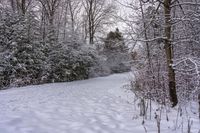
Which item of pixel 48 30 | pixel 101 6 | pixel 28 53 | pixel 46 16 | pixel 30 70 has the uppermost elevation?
pixel 101 6

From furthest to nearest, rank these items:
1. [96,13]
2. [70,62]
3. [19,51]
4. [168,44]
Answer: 1. [96,13]
2. [70,62]
3. [19,51]
4. [168,44]

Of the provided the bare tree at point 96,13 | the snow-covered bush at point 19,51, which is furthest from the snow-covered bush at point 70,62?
the bare tree at point 96,13

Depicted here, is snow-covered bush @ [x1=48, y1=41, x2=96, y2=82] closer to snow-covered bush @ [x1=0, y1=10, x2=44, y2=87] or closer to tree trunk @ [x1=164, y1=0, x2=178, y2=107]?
snow-covered bush @ [x1=0, y1=10, x2=44, y2=87]

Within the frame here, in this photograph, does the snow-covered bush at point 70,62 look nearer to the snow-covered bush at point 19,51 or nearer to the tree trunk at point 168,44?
the snow-covered bush at point 19,51

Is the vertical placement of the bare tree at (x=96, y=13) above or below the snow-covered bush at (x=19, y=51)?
above

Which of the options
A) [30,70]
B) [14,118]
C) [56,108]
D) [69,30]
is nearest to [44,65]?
[30,70]

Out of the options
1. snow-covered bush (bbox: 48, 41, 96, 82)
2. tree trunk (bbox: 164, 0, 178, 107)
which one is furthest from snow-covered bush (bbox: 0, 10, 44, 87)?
tree trunk (bbox: 164, 0, 178, 107)

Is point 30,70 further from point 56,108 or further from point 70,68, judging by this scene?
point 56,108

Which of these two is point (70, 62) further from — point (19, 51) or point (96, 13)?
point (96, 13)

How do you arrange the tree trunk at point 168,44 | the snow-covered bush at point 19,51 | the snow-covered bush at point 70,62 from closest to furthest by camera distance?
the tree trunk at point 168,44 < the snow-covered bush at point 19,51 < the snow-covered bush at point 70,62

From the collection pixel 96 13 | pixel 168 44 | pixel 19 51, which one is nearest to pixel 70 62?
pixel 19 51

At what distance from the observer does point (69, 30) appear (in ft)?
66.7

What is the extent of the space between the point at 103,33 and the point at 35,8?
8.64m

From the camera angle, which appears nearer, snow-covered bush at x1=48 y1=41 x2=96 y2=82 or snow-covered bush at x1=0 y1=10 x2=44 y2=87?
snow-covered bush at x1=0 y1=10 x2=44 y2=87
